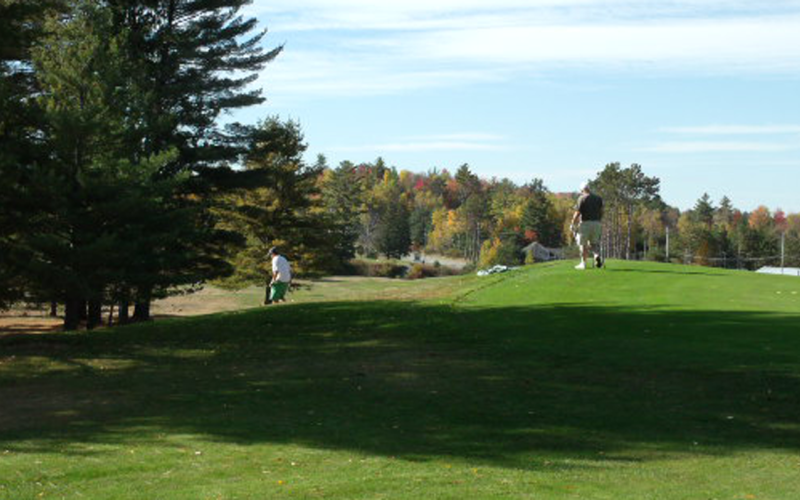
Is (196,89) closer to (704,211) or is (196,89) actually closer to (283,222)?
(283,222)

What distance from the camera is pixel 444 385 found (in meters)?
11.5

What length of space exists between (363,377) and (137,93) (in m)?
15.8

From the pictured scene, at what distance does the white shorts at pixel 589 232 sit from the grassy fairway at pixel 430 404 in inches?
121

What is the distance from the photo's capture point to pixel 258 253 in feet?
143

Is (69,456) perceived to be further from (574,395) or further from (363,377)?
(574,395)

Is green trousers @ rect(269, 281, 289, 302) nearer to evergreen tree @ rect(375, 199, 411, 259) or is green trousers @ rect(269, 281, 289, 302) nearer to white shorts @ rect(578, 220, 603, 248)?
white shorts @ rect(578, 220, 603, 248)

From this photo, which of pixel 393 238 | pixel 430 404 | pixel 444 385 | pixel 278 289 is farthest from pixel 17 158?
pixel 393 238

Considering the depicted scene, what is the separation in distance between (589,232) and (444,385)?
36.7ft

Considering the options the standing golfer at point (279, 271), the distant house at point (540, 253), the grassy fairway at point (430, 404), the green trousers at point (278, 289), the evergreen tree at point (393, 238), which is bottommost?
the grassy fairway at point (430, 404)

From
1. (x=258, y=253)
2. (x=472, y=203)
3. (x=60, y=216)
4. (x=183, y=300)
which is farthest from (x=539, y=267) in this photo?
(x=472, y=203)

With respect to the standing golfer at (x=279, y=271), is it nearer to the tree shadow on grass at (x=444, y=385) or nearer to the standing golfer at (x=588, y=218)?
the tree shadow on grass at (x=444, y=385)

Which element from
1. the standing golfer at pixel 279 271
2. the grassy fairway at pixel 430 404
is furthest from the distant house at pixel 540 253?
the grassy fairway at pixel 430 404

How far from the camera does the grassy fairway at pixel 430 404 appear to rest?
7566 mm

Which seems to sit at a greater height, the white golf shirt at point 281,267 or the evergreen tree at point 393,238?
the evergreen tree at point 393,238
